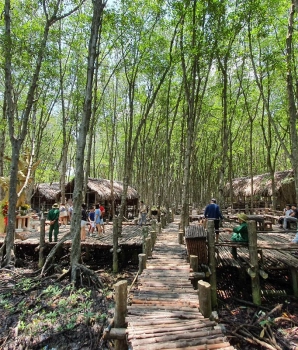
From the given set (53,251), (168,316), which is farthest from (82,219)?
(168,316)

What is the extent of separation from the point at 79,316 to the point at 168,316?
3119 mm

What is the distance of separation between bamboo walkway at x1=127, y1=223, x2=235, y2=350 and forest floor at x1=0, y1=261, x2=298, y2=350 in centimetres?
111

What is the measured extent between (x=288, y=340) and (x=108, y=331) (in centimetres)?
389

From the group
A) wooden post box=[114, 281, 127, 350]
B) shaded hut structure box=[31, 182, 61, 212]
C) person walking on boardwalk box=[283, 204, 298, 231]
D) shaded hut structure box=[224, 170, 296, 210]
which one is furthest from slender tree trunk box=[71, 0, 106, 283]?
shaded hut structure box=[31, 182, 61, 212]

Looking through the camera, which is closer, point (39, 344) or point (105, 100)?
point (39, 344)

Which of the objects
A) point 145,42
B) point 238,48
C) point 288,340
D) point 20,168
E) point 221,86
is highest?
point 238,48

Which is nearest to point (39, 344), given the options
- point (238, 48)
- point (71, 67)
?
point (71, 67)

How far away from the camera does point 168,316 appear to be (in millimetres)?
4133

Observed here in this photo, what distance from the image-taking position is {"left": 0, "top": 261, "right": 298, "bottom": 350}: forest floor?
219 inches

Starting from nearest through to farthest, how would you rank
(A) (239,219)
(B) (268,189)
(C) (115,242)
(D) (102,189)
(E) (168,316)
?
(E) (168,316), (A) (239,219), (C) (115,242), (D) (102,189), (B) (268,189)

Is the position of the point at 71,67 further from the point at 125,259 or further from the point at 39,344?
the point at 39,344

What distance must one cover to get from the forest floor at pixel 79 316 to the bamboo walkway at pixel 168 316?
1114 mm

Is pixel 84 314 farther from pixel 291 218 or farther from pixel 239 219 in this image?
pixel 291 218

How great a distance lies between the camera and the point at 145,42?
12.7m
